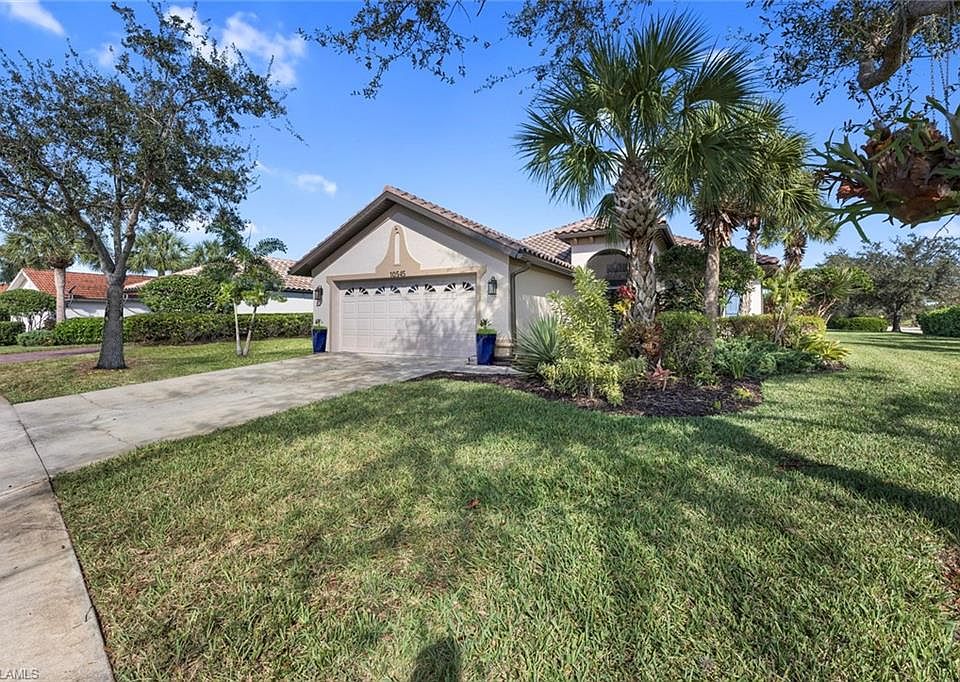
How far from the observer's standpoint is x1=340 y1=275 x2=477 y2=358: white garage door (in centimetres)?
1232

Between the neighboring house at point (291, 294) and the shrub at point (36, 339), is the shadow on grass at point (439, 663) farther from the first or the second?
the neighboring house at point (291, 294)

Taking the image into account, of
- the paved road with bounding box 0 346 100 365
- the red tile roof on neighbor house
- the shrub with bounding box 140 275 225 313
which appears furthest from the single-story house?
the red tile roof on neighbor house

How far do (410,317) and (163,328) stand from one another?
12.8m

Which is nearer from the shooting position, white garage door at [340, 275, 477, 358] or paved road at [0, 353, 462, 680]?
paved road at [0, 353, 462, 680]

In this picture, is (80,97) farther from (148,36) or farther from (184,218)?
(184,218)

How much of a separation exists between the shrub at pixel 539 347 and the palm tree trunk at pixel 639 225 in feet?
5.13

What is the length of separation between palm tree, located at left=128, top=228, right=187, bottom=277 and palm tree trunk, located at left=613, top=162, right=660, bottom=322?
114 ft

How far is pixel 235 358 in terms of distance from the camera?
1284 centimetres

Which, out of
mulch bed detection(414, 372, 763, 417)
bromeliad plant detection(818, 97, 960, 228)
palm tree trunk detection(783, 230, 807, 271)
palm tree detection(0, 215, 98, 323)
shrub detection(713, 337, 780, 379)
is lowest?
mulch bed detection(414, 372, 763, 417)

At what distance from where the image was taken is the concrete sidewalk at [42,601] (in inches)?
74.0

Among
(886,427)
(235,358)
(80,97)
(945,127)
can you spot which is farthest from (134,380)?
(886,427)

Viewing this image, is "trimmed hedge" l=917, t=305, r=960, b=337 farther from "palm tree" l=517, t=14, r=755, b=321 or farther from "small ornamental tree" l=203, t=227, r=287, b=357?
"small ornamental tree" l=203, t=227, r=287, b=357

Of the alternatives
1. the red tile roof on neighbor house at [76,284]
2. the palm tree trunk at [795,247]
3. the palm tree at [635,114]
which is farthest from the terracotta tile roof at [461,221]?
the red tile roof on neighbor house at [76,284]

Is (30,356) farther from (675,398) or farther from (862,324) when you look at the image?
(862,324)
